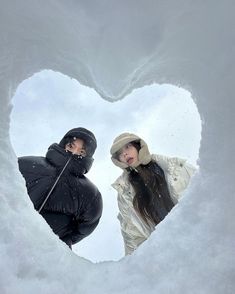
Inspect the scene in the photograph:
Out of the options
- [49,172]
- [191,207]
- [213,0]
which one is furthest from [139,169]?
[213,0]

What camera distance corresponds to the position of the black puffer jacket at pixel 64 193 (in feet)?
10.2

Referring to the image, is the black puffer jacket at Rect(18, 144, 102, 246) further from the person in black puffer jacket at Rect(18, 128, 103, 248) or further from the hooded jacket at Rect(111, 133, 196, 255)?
Answer: the hooded jacket at Rect(111, 133, 196, 255)

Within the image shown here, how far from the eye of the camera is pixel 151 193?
296 cm

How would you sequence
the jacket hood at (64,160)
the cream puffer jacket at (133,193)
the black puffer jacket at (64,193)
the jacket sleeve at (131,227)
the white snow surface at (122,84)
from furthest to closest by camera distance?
the jacket hood at (64,160)
the black puffer jacket at (64,193)
the jacket sleeve at (131,227)
the cream puffer jacket at (133,193)
the white snow surface at (122,84)

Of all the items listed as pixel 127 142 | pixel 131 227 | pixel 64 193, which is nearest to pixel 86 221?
pixel 64 193

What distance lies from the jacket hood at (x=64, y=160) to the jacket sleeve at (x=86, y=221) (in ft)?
0.85

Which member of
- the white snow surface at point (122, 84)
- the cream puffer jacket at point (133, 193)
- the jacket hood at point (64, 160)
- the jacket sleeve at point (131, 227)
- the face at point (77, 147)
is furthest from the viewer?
the face at point (77, 147)

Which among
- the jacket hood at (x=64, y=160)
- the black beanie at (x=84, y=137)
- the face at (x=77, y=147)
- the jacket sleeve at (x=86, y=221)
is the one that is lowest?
the jacket sleeve at (x=86, y=221)

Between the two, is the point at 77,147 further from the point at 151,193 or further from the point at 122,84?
the point at 122,84

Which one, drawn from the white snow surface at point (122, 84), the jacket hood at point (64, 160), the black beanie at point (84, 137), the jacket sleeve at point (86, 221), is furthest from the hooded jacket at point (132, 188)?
the white snow surface at point (122, 84)

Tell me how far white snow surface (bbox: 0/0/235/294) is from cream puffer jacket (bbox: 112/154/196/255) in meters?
0.67

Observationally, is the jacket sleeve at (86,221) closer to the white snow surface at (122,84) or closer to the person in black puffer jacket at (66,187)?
the person in black puffer jacket at (66,187)

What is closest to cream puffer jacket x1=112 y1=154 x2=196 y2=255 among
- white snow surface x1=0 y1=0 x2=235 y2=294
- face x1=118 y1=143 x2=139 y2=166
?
face x1=118 y1=143 x2=139 y2=166

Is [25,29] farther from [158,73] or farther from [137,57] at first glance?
[158,73]
